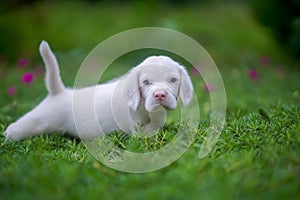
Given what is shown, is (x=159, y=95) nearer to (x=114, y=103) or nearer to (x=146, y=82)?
(x=146, y=82)

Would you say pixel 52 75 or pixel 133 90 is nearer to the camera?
pixel 133 90

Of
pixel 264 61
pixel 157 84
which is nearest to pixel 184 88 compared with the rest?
pixel 157 84

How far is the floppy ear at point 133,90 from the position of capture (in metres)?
4.13

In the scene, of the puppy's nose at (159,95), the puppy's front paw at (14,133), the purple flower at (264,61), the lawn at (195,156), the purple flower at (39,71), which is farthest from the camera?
the purple flower at (264,61)

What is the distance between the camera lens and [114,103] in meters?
4.42

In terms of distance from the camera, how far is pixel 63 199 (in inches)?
108

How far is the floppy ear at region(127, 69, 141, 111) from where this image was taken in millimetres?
4133

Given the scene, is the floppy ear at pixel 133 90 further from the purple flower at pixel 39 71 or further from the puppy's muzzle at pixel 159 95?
the purple flower at pixel 39 71

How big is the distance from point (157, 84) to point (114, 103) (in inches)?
23.5

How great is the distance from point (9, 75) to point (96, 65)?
1759mm

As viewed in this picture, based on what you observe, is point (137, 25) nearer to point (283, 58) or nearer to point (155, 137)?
point (283, 58)

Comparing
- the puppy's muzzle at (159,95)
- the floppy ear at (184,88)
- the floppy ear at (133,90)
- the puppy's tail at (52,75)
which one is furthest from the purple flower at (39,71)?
the puppy's muzzle at (159,95)

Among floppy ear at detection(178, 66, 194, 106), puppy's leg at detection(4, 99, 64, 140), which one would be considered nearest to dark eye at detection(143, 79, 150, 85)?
floppy ear at detection(178, 66, 194, 106)

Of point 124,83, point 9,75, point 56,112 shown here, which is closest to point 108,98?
point 124,83
